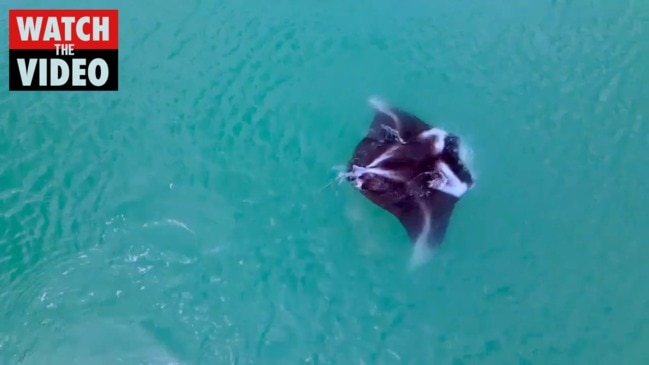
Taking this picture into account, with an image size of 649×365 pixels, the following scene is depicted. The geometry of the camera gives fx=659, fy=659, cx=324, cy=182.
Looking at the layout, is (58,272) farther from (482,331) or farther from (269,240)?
(482,331)

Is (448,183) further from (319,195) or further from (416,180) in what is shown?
(319,195)

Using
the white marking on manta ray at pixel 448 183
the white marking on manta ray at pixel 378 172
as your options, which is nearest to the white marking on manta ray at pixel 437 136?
the white marking on manta ray at pixel 448 183

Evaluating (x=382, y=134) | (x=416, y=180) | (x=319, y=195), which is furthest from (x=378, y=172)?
(x=319, y=195)

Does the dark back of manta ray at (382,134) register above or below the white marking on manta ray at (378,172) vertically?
above

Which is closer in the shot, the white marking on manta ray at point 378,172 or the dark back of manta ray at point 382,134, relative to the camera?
the white marking on manta ray at point 378,172

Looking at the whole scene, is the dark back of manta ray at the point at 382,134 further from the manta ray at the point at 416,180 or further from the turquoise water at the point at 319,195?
the turquoise water at the point at 319,195

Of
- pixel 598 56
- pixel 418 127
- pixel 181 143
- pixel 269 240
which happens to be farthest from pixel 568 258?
pixel 181 143
